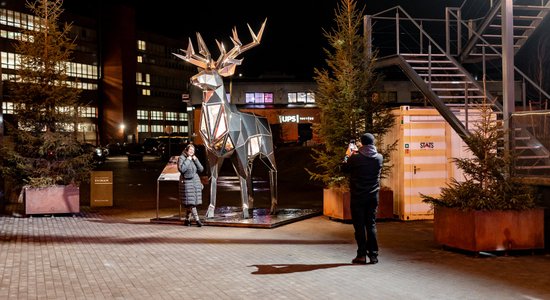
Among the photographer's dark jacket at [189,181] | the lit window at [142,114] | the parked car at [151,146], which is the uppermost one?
the lit window at [142,114]

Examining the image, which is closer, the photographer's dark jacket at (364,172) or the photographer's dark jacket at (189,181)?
the photographer's dark jacket at (364,172)

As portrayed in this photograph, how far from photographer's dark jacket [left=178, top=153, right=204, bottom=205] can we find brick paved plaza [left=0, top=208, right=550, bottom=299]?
68 cm

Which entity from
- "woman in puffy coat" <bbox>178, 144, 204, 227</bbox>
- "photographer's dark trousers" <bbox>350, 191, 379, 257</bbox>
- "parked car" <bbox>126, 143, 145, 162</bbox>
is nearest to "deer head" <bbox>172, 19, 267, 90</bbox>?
"woman in puffy coat" <bbox>178, 144, 204, 227</bbox>

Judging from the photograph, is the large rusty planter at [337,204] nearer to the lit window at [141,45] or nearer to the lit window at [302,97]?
the lit window at [302,97]

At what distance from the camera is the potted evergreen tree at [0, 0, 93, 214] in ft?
55.8

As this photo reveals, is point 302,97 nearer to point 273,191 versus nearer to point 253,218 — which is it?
point 273,191

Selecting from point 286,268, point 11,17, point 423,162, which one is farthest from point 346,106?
point 11,17

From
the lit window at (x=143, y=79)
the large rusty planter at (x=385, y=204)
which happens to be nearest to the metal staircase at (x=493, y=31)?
the large rusty planter at (x=385, y=204)

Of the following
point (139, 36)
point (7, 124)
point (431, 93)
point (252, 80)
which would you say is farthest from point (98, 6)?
point (431, 93)

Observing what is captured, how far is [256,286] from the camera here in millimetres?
8367

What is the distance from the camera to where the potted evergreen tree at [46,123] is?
1702 cm

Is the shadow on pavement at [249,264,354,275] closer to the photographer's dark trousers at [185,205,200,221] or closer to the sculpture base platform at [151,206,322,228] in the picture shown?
the sculpture base platform at [151,206,322,228]

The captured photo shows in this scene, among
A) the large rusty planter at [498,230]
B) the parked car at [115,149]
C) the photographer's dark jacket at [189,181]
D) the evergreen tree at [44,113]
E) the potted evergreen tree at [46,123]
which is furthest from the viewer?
the parked car at [115,149]

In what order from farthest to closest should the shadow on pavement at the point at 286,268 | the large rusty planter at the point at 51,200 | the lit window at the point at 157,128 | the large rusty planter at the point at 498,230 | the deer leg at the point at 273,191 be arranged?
the lit window at the point at 157,128 < the large rusty planter at the point at 51,200 < the deer leg at the point at 273,191 < the large rusty planter at the point at 498,230 < the shadow on pavement at the point at 286,268
